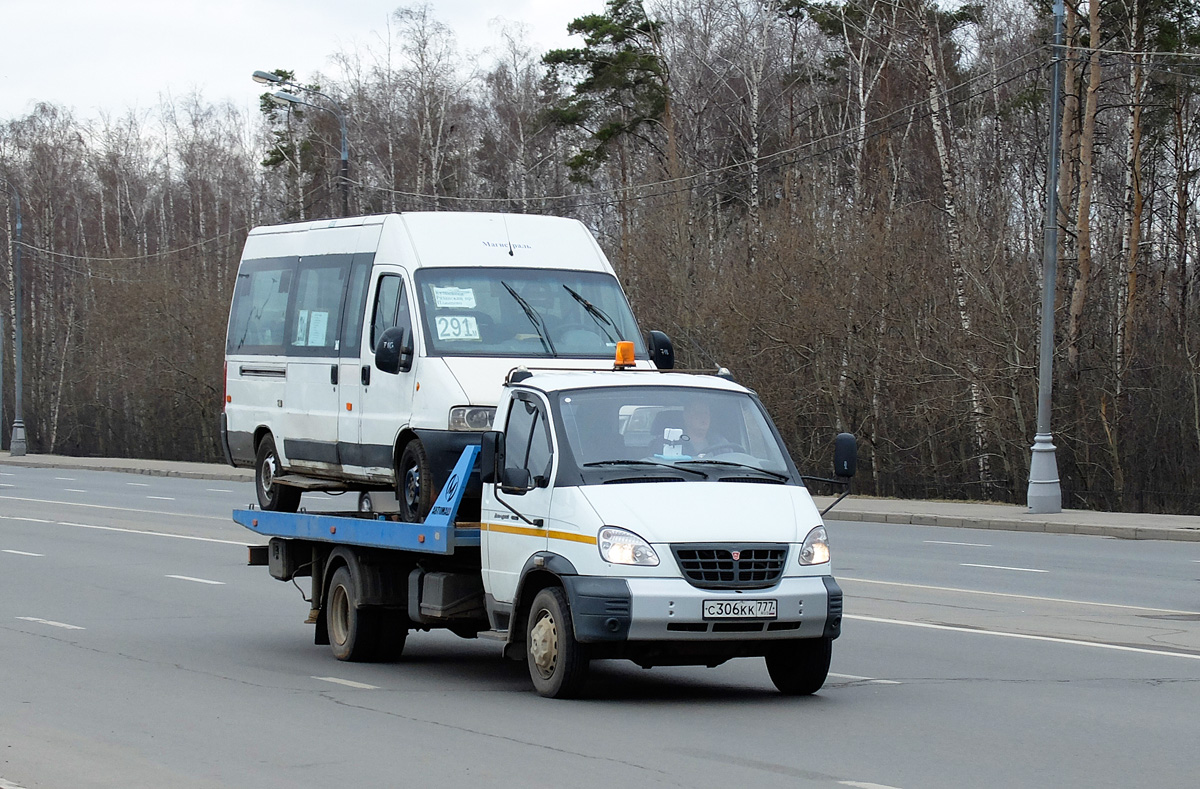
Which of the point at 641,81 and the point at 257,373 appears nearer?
the point at 257,373

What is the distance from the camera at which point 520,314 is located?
12.0m

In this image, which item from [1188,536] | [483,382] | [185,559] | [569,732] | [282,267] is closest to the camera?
[569,732]

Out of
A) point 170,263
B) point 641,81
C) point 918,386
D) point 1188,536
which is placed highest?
point 641,81

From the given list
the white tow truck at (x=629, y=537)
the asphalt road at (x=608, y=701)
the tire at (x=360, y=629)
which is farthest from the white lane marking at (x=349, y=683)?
the tire at (x=360, y=629)

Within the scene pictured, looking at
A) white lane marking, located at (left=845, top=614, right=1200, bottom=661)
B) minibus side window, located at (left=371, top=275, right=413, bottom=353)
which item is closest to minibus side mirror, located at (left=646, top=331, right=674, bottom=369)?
minibus side window, located at (left=371, top=275, right=413, bottom=353)

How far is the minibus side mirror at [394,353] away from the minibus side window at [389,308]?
0.18 metres

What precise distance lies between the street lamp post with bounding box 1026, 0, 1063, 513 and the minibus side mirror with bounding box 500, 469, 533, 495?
18.2 meters

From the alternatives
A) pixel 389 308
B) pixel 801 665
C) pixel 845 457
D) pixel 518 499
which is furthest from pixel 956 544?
pixel 518 499

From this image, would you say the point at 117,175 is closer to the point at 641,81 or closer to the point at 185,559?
the point at 641,81

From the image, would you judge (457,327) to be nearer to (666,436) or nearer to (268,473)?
(666,436)

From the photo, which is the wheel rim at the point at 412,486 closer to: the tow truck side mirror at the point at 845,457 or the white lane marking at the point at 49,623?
the tow truck side mirror at the point at 845,457

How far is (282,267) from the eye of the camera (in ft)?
46.8

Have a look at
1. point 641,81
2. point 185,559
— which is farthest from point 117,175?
point 185,559

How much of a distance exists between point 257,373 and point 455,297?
3.30m
